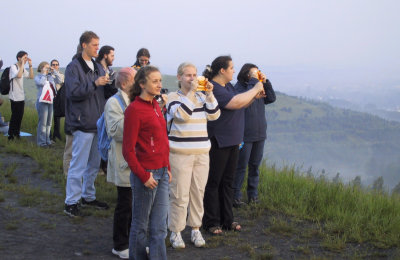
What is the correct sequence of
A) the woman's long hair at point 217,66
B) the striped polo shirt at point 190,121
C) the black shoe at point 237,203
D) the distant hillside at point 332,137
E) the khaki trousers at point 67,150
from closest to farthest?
the striped polo shirt at point 190,121, the woman's long hair at point 217,66, the black shoe at point 237,203, the khaki trousers at point 67,150, the distant hillside at point 332,137

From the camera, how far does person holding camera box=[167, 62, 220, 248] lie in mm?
4078

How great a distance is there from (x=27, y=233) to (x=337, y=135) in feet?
524

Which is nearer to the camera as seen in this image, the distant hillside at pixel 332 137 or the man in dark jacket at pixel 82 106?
the man in dark jacket at pixel 82 106

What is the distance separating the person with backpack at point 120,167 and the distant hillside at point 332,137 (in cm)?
12431

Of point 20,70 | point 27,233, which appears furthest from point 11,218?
point 20,70

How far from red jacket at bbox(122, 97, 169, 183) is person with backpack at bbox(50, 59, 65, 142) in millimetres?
4975

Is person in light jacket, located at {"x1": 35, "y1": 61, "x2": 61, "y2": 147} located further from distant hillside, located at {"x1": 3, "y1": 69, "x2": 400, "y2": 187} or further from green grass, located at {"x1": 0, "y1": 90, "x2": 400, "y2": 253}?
distant hillside, located at {"x1": 3, "y1": 69, "x2": 400, "y2": 187}

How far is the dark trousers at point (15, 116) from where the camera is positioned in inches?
349

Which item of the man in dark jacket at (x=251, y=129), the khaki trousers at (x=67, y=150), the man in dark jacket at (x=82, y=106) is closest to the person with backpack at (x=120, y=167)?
the man in dark jacket at (x=82, y=106)

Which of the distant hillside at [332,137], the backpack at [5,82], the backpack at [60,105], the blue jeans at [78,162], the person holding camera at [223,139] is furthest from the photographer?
the distant hillside at [332,137]

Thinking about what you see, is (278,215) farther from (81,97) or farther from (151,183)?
(81,97)

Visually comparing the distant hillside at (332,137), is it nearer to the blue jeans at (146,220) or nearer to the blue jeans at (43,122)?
the blue jeans at (43,122)

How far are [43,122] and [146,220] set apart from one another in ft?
21.3

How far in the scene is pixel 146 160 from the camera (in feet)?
10.5
